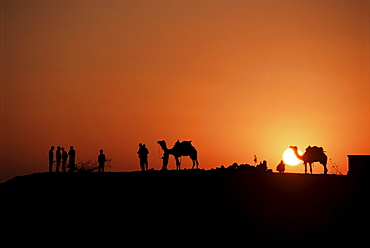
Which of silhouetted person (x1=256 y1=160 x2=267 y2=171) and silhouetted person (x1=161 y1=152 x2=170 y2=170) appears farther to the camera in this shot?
silhouetted person (x1=256 y1=160 x2=267 y2=171)

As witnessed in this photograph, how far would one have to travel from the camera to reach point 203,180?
118 ft

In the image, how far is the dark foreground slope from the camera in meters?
28.9

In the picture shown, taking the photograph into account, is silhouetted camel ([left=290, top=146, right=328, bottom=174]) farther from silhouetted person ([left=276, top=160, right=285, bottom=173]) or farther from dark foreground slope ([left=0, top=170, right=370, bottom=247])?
dark foreground slope ([left=0, top=170, right=370, bottom=247])

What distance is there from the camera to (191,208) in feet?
106

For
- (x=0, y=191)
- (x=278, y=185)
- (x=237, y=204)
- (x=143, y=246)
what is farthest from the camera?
(x=0, y=191)

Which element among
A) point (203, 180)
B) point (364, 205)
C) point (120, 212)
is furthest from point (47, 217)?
point (364, 205)

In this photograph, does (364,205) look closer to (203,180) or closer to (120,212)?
(203,180)

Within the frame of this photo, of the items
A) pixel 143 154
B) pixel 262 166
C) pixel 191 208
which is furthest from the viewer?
pixel 262 166

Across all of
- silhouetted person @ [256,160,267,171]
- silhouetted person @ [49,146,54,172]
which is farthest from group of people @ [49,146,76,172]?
silhouetted person @ [256,160,267,171]

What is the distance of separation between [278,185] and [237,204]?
3.75 metres

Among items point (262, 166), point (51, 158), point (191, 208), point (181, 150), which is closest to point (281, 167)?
point (262, 166)

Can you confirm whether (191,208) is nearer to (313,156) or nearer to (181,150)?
(181,150)

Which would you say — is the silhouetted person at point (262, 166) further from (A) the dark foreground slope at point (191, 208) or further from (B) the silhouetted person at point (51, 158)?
(B) the silhouetted person at point (51, 158)

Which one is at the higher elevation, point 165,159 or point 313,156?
point 165,159
